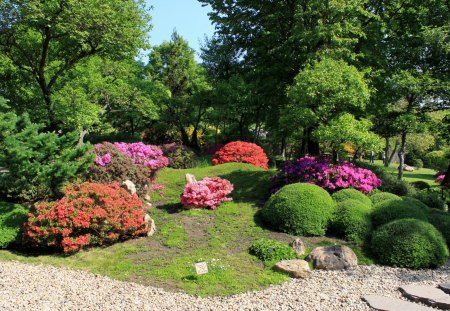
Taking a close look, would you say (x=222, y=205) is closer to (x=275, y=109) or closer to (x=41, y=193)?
(x=41, y=193)

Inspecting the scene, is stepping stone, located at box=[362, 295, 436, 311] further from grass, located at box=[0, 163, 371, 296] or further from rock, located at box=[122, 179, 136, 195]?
rock, located at box=[122, 179, 136, 195]

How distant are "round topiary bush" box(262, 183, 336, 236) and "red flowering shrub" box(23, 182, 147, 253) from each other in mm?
2861

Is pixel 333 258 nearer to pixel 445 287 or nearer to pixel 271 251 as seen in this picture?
pixel 271 251

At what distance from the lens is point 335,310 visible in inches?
204

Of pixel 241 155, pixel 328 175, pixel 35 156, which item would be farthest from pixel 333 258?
pixel 241 155

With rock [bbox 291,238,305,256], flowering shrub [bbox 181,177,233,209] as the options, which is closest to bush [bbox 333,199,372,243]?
rock [bbox 291,238,305,256]

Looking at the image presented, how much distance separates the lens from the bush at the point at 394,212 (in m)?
8.10

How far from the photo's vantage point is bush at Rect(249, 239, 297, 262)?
6989 mm

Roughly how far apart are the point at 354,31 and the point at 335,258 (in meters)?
8.46

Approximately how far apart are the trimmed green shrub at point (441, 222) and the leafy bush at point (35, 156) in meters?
7.35

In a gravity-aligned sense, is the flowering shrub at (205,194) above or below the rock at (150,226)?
above

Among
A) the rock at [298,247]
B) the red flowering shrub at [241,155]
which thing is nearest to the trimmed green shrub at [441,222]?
the rock at [298,247]

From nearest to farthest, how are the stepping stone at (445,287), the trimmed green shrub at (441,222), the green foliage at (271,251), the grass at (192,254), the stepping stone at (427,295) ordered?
the stepping stone at (427,295) < the stepping stone at (445,287) < the grass at (192,254) < the green foliage at (271,251) < the trimmed green shrub at (441,222)

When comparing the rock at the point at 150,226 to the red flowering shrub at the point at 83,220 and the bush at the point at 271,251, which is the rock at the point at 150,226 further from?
the bush at the point at 271,251
